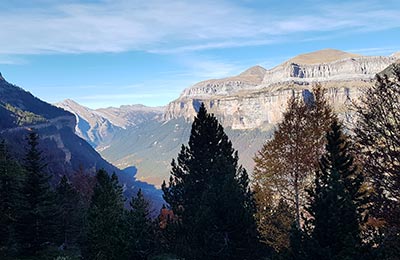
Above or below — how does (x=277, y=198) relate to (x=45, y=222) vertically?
above

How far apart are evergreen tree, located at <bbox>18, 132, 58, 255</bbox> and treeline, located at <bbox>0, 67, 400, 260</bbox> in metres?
0.10

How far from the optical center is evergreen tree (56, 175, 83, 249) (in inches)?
1973

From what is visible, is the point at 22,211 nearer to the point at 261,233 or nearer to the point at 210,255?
the point at 210,255

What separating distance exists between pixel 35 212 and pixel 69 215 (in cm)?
1479

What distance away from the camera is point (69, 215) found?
50.6 meters

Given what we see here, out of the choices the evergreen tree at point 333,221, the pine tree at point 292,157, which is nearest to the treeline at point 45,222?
the pine tree at point 292,157

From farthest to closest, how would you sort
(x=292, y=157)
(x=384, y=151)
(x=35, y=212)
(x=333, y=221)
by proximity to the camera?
1. (x=35, y=212)
2. (x=292, y=157)
3. (x=384, y=151)
4. (x=333, y=221)

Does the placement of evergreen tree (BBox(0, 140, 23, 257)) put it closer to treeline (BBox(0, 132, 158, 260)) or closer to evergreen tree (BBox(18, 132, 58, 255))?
treeline (BBox(0, 132, 158, 260))

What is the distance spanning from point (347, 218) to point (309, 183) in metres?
7.97

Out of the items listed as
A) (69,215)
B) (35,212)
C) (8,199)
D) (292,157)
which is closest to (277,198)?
(292,157)

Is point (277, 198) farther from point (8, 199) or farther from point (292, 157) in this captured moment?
point (8, 199)

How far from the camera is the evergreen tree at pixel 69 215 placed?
50.1 meters

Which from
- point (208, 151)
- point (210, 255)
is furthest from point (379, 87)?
point (208, 151)

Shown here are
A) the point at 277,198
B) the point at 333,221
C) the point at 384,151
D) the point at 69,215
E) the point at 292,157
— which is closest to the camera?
the point at 333,221
